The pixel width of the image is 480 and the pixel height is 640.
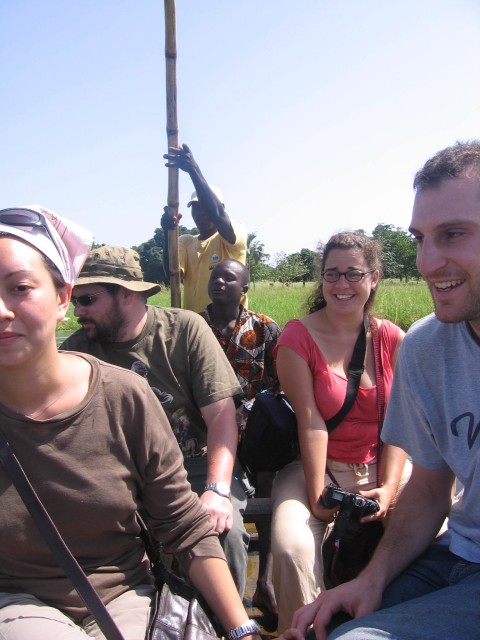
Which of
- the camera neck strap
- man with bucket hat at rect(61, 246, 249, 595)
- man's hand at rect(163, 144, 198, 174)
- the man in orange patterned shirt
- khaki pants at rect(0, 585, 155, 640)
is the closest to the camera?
khaki pants at rect(0, 585, 155, 640)

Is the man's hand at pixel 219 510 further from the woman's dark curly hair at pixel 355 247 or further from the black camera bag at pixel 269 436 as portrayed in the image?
the woman's dark curly hair at pixel 355 247

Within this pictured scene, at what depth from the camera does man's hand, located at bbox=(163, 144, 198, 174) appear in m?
3.88

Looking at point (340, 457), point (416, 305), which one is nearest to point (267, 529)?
point (340, 457)

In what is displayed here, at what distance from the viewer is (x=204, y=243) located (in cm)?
467

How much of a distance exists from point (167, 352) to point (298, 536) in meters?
0.98

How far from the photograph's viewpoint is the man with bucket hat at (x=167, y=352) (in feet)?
8.39

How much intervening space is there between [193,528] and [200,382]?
915 millimetres

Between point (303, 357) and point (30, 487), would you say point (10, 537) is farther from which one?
point (303, 357)

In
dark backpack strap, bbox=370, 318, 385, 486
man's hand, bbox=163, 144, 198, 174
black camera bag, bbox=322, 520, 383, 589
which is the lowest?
black camera bag, bbox=322, 520, 383, 589

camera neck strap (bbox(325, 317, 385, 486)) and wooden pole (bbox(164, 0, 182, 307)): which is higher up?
wooden pole (bbox(164, 0, 182, 307))

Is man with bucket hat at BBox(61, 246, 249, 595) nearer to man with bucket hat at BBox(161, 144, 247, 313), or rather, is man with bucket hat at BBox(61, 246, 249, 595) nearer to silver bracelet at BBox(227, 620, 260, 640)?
silver bracelet at BBox(227, 620, 260, 640)

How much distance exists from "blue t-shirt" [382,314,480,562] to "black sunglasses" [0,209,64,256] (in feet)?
3.84

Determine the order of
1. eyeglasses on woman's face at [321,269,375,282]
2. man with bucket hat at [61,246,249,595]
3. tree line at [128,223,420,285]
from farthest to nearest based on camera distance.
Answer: tree line at [128,223,420,285] → eyeglasses on woman's face at [321,269,375,282] → man with bucket hat at [61,246,249,595]

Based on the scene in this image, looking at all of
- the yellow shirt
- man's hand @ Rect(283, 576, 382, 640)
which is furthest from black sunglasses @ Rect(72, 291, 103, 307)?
the yellow shirt
